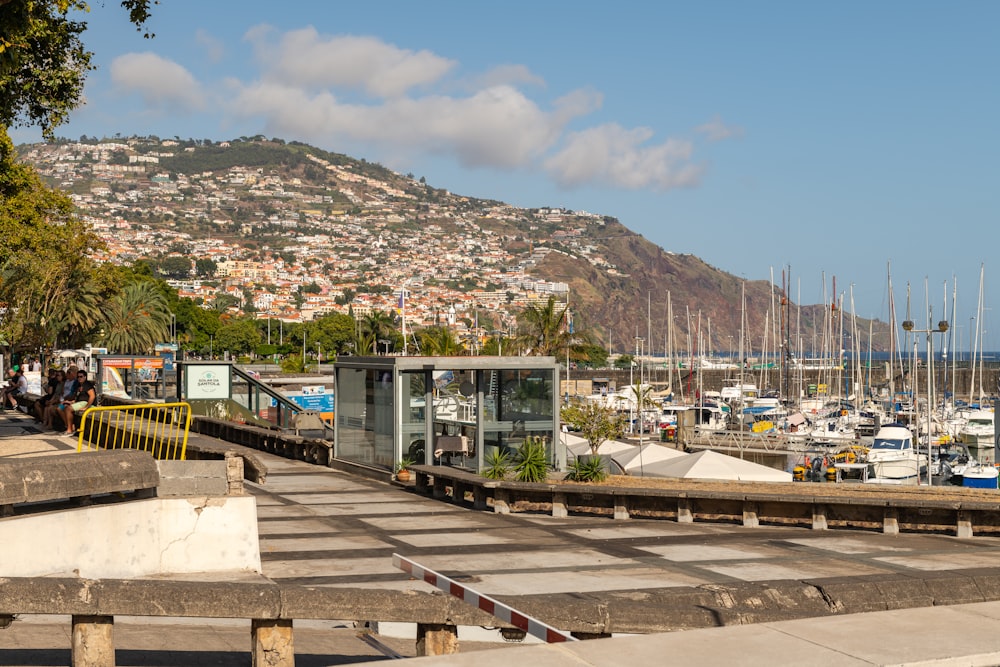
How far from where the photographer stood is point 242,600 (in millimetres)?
6590

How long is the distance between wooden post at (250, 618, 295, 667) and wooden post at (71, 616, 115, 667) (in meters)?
0.90

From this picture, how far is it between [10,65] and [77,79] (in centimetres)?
585

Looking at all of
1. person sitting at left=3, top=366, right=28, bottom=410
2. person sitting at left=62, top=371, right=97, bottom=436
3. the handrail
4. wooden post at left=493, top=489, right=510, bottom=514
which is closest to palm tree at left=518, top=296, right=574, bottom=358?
the handrail

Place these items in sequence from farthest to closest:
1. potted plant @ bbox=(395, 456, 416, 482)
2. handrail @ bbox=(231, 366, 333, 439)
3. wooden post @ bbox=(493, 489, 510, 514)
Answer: handrail @ bbox=(231, 366, 333, 439) < potted plant @ bbox=(395, 456, 416, 482) < wooden post @ bbox=(493, 489, 510, 514)

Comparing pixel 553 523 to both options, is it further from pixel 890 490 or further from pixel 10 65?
pixel 10 65

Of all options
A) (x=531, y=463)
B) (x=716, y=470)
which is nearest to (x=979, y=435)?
(x=716, y=470)

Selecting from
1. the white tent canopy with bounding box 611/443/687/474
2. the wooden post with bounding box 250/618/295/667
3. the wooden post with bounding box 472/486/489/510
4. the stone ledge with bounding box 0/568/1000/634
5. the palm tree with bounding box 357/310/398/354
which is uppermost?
the palm tree with bounding box 357/310/398/354

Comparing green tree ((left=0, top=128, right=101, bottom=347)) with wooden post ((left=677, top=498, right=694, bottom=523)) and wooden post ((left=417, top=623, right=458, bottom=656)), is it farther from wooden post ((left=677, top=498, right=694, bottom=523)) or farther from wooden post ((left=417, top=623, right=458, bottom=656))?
wooden post ((left=417, top=623, right=458, bottom=656))

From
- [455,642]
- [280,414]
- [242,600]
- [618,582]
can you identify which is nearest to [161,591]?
[242,600]

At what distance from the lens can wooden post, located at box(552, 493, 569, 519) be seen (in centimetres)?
1836

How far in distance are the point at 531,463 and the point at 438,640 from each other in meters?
14.5

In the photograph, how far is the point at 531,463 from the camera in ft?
69.1

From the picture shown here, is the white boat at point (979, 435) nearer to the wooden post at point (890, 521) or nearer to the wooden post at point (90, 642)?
the wooden post at point (890, 521)

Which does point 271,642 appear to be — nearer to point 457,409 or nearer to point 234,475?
point 234,475
